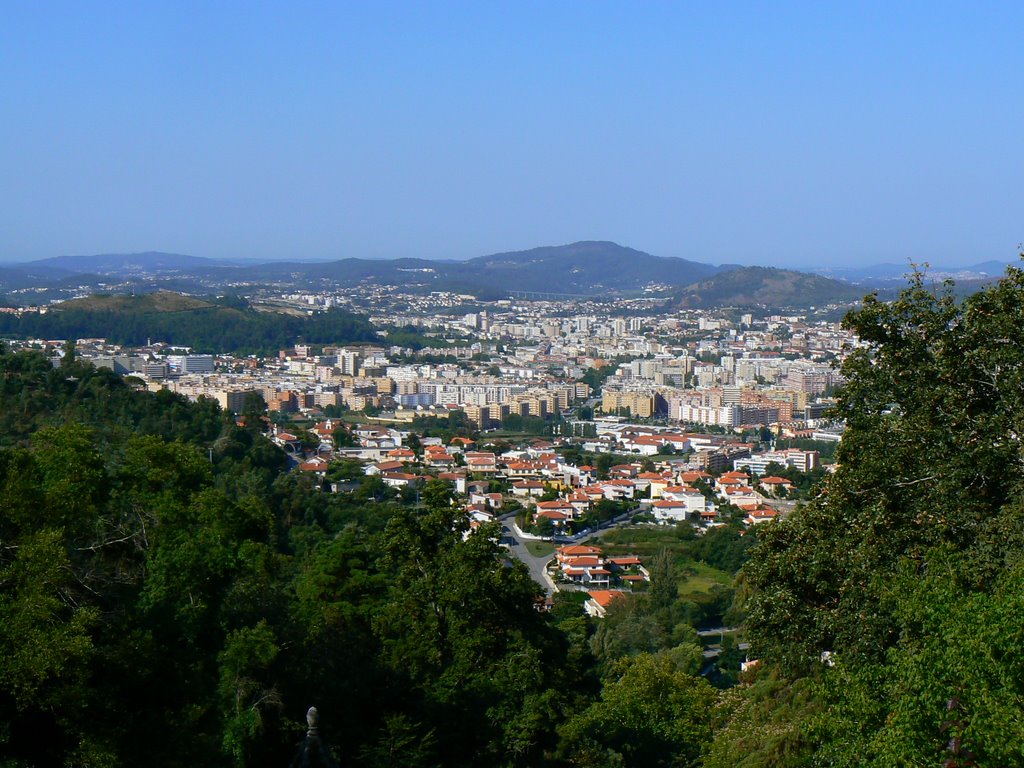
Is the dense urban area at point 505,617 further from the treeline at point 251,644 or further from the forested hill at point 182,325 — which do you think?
the forested hill at point 182,325

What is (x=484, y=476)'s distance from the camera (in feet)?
85.3

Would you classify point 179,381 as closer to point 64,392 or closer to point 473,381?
point 473,381

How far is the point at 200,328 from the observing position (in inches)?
2068

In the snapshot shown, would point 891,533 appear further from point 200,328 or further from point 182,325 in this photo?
point 200,328

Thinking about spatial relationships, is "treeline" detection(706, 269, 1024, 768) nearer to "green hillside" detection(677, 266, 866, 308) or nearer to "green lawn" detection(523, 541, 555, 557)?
"green lawn" detection(523, 541, 555, 557)

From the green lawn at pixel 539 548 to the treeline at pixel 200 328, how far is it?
2934 centimetres

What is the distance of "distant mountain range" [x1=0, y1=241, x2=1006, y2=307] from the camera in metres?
86.1

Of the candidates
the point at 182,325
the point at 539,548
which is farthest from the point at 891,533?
the point at 182,325

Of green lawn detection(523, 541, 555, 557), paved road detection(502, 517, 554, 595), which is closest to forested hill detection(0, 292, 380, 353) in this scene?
paved road detection(502, 517, 554, 595)

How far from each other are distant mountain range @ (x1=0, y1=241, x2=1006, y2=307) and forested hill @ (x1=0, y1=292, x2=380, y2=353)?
2401 centimetres

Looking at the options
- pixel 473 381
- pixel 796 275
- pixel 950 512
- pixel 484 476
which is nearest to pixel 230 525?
pixel 950 512

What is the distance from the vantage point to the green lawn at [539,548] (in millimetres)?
19031

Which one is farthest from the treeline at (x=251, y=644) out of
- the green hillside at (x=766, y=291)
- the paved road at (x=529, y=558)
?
the green hillside at (x=766, y=291)

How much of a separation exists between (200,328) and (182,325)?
82 centimetres
